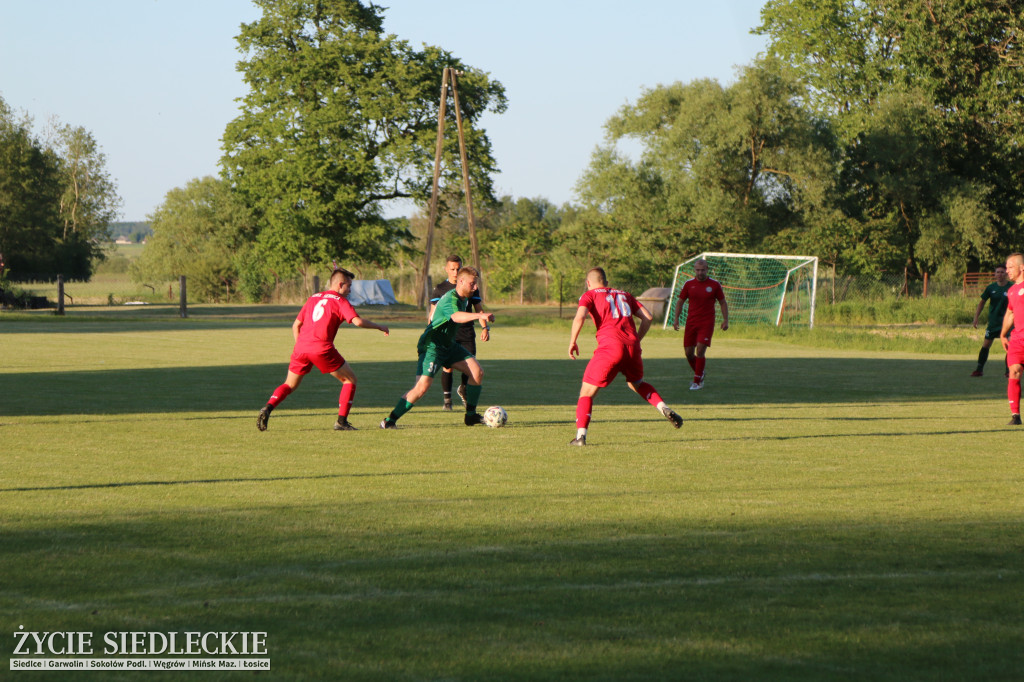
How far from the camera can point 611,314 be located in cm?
1077

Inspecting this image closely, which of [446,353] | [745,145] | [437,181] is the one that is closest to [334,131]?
[437,181]

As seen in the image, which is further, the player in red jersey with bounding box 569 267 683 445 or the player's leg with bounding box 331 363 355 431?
the player's leg with bounding box 331 363 355 431

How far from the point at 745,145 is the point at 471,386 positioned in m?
46.5

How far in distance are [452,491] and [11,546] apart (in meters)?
3.18

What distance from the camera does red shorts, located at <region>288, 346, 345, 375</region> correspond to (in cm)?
1166

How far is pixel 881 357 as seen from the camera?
85.8 ft

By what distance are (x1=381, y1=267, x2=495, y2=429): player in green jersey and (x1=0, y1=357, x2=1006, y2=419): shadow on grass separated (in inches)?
89.7

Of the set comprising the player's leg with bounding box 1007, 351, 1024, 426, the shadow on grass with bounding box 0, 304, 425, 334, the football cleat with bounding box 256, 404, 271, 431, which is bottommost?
the shadow on grass with bounding box 0, 304, 425, 334

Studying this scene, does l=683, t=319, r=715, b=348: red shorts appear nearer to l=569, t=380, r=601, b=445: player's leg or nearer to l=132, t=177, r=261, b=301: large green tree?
l=569, t=380, r=601, b=445: player's leg

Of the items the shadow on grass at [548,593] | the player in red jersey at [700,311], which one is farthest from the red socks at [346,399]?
the player in red jersey at [700,311]

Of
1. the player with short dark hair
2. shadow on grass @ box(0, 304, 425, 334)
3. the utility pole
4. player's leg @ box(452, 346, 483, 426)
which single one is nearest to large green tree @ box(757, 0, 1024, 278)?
the utility pole

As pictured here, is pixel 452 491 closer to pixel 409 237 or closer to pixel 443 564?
pixel 443 564

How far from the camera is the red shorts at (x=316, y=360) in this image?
38.2 feet

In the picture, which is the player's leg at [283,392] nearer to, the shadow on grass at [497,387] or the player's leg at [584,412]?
the shadow on grass at [497,387]
